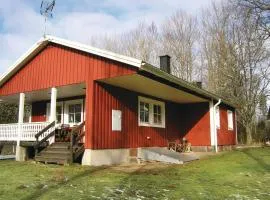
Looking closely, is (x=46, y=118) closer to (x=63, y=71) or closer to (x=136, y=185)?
(x=63, y=71)

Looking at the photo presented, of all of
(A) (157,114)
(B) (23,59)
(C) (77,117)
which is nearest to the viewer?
→ (B) (23,59)

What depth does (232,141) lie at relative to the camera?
23094 mm

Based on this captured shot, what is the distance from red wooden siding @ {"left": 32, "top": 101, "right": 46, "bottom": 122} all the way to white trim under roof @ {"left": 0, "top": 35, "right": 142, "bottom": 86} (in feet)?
7.36

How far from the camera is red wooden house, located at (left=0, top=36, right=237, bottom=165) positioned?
43.5 feet

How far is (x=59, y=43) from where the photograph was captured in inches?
586

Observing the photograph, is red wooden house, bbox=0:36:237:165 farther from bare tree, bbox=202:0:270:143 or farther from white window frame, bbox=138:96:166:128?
bare tree, bbox=202:0:270:143

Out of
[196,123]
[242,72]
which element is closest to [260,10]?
[196,123]

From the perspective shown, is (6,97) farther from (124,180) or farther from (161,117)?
(124,180)

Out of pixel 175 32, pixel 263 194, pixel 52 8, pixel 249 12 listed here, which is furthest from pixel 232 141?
pixel 175 32

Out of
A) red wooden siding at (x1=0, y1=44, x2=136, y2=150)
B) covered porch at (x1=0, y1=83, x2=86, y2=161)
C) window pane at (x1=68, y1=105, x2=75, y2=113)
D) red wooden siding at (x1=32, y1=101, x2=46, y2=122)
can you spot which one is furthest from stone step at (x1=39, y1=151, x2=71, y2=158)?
red wooden siding at (x1=32, y1=101, x2=46, y2=122)

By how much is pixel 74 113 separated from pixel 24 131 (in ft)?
8.07

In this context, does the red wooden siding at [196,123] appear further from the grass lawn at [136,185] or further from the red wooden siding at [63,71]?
the grass lawn at [136,185]

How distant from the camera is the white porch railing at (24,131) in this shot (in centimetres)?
1487

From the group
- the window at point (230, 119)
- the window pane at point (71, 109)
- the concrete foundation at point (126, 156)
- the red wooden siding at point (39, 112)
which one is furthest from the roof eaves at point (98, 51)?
the window at point (230, 119)
